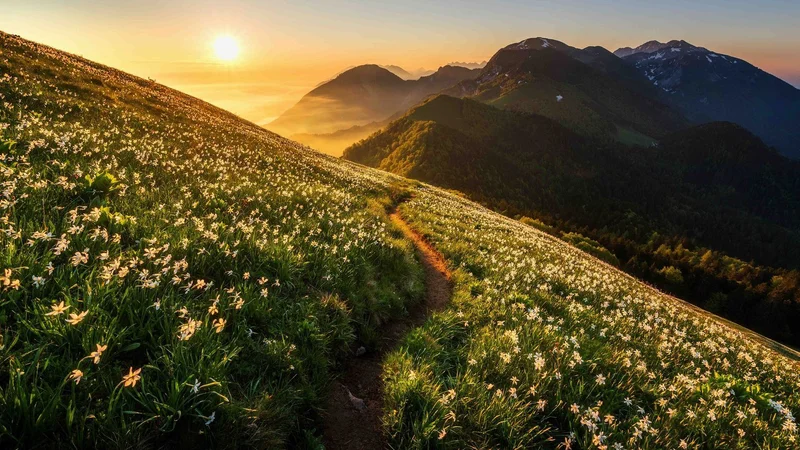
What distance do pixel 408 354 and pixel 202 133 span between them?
20.7m

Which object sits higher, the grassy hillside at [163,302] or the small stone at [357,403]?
the grassy hillside at [163,302]

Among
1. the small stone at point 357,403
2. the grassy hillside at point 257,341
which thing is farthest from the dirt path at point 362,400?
the grassy hillside at point 257,341

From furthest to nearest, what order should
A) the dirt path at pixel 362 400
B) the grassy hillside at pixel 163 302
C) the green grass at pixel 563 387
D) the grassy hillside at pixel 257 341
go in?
1. the dirt path at pixel 362 400
2. the green grass at pixel 563 387
3. the grassy hillside at pixel 257 341
4. the grassy hillside at pixel 163 302

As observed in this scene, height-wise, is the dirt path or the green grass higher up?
the green grass

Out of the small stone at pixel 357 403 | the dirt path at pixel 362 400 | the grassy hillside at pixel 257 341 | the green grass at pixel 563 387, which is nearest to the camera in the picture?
the grassy hillside at pixel 257 341

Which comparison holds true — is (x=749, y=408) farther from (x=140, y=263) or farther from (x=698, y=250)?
(x=698, y=250)

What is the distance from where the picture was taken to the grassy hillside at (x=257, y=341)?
134 inches

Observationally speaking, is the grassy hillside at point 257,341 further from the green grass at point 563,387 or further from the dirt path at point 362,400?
the dirt path at point 362,400

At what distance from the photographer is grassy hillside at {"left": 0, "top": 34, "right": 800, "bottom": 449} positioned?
339 centimetres

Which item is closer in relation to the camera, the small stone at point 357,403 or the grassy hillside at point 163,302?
the grassy hillside at point 163,302

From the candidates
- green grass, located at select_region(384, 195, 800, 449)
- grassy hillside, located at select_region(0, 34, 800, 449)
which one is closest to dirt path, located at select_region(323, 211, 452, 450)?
grassy hillside, located at select_region(0, 34, 800, 449)

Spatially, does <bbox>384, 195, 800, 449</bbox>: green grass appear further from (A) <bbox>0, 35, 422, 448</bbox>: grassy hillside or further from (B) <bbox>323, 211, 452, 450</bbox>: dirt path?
(A) <bbox>0, 35, 422, 448</bbox>: grassy hillside

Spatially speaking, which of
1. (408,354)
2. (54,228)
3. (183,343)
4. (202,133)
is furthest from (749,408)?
(202,133)

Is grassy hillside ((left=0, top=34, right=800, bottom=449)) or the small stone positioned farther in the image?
the small stone
